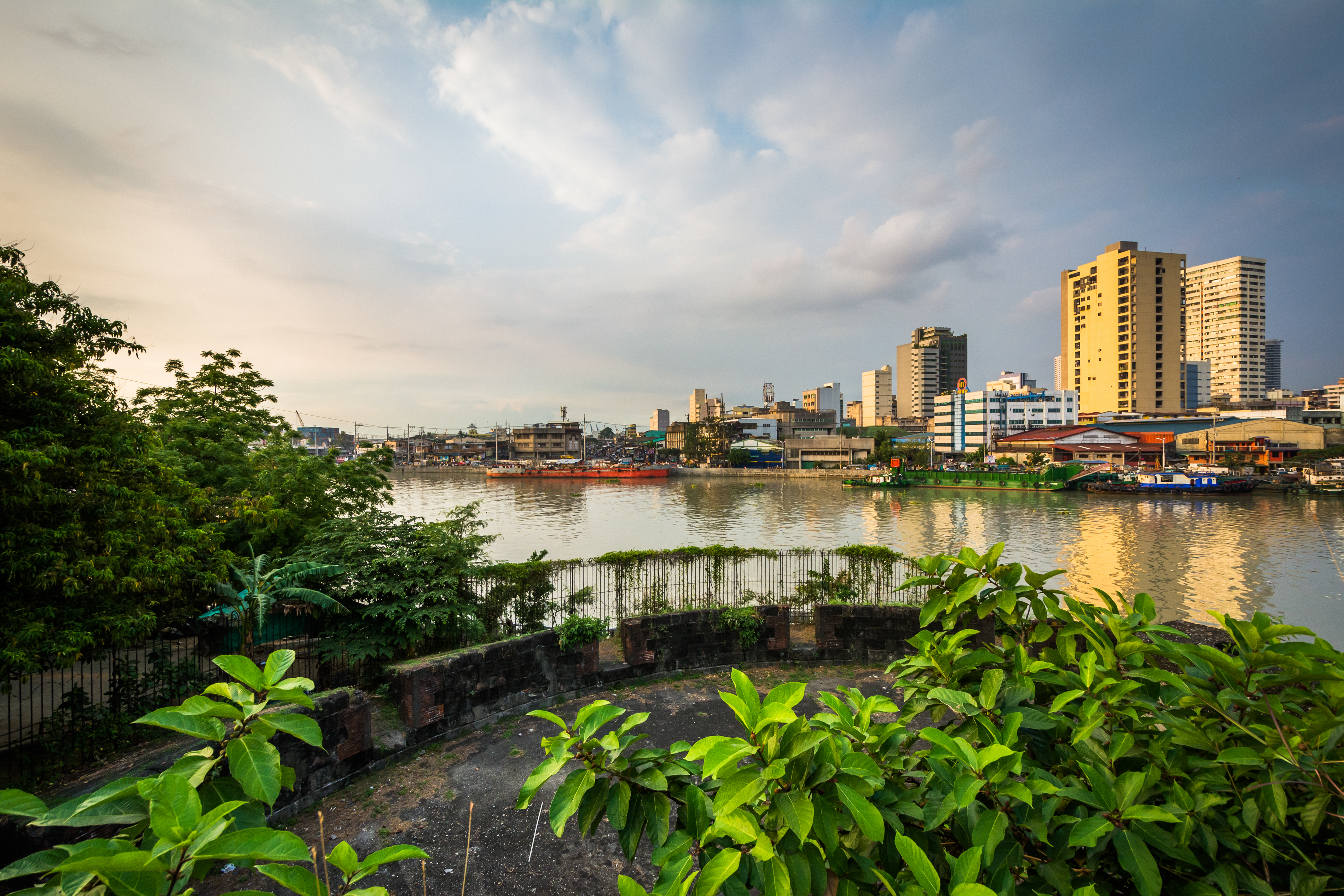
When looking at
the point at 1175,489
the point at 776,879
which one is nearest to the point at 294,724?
the point at 776,879

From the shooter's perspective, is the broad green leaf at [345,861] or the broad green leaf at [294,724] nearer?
the broad green leaf at [345,861]

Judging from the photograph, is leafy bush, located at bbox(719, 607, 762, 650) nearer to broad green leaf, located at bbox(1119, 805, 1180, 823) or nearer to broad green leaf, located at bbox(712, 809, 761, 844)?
broad green leaf, located at bbox(1119, 805, 1180, 823)

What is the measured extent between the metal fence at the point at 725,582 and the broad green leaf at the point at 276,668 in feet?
30.2

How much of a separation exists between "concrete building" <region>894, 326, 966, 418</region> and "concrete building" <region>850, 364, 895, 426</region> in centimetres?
396

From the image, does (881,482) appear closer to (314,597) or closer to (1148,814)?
(314,597)

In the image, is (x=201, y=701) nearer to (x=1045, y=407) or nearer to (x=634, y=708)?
(x=634, y=708)

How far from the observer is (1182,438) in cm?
7238

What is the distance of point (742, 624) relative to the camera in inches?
368

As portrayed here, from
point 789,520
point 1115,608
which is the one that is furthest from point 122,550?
point 789,520

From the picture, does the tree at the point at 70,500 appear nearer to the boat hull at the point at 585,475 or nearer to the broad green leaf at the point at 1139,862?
the broad green leaf at the point at 1139,862

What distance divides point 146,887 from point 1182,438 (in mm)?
98664

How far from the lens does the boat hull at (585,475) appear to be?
74000 mm

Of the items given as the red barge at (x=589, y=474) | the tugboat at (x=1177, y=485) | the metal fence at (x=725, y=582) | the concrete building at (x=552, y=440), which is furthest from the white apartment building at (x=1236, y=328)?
the metal fence at (x=725, y=582)

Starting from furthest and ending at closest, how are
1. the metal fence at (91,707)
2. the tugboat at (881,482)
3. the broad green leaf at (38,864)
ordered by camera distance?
the tugboat at (881,482), the metal fence at (91,707), the broad green leaf at (38,864)
